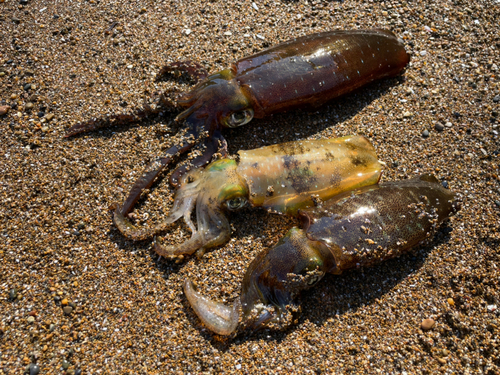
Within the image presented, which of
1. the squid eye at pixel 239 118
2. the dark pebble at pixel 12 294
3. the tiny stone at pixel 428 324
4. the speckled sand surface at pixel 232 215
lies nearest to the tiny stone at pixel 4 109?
the speckled sand surface at pixel 232 215

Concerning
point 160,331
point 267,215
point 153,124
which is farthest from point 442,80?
point 160,331

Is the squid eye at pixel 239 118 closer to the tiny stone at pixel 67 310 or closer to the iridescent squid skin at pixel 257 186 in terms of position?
the iridescent squid skin at pixel 257 186

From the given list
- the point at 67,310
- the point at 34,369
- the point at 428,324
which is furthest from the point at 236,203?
the point at 34,369

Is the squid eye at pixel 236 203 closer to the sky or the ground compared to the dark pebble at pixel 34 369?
closer to the sky

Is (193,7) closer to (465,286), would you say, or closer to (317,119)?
(317,119)

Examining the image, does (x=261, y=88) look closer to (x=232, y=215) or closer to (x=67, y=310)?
(x=232, y=215)

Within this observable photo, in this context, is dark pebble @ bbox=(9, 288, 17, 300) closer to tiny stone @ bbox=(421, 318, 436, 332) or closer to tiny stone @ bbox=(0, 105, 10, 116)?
tiny stone @ bbox=(0, 105, 10, 116)
